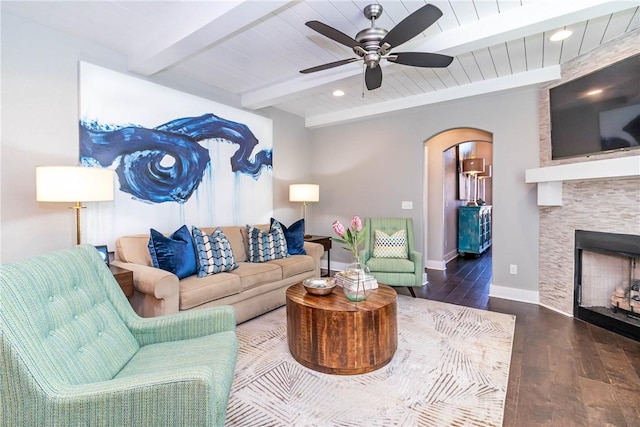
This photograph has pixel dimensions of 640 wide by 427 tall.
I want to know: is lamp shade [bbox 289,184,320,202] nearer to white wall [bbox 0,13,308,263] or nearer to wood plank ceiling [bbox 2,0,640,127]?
A: wood plank ceiling [bbox 2,0,640,127]

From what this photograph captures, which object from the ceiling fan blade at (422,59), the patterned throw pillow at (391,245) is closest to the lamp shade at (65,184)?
the ceiling fan blade at (422,59)

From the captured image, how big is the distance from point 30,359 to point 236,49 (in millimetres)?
2765

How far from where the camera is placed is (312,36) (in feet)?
8.68

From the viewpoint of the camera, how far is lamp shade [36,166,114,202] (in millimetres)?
2129

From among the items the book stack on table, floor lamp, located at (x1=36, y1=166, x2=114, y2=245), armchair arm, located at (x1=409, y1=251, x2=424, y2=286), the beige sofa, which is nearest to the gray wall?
floor lamp, located at (x1=36, y1=166, x2=114, y2=245)

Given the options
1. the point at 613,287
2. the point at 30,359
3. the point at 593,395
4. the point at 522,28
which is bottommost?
the point at 593,395

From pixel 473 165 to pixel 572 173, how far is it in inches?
161

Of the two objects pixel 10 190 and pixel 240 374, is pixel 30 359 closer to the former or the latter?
pixel 240 374

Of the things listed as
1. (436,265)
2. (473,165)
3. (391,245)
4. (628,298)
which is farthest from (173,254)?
(473,165)

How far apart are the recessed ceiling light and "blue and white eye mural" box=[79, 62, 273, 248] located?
3.37m

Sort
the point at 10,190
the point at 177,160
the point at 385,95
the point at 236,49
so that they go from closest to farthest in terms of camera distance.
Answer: the point at 10,190 < the point at 236,49 < the point at 177,160 < the point at 385,95

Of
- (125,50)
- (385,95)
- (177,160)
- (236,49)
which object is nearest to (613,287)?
(385,95)

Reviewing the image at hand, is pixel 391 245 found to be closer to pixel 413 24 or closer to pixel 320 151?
pixel 320 151

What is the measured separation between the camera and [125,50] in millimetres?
2930
